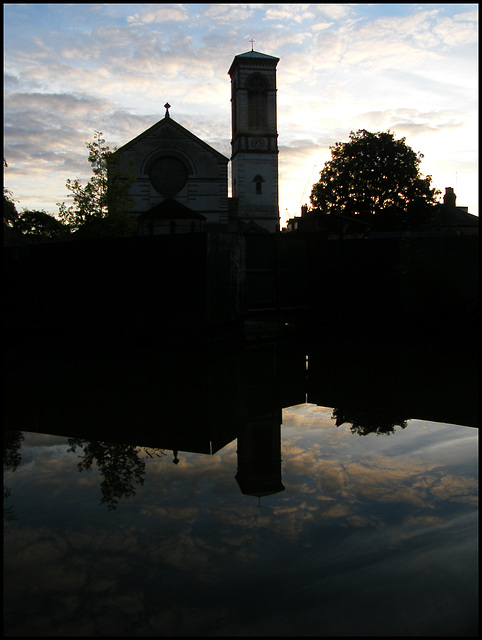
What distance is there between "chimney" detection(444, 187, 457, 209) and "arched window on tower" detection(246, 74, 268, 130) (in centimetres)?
2712

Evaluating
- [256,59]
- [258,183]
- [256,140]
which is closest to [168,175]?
[258,183]

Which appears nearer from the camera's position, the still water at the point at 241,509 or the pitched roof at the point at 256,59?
the still water at the point at 241,509

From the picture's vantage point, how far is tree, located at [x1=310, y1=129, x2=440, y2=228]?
45000mm

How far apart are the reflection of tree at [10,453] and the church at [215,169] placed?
21.7 meters

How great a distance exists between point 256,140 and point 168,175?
10.7m

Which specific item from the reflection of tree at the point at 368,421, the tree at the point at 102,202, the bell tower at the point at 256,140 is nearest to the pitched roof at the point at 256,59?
the bell tower at the point at 256,140

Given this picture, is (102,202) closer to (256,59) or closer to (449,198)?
(256,59)

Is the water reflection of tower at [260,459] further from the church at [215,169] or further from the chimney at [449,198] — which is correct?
the chimney at [449,198]

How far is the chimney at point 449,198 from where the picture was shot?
60938 millimetres

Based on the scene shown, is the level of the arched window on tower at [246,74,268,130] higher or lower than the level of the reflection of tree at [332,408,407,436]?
higher

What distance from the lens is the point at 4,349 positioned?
1327 cm

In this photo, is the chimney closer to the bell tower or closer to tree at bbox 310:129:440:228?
tree at bbox 310:129:440:228

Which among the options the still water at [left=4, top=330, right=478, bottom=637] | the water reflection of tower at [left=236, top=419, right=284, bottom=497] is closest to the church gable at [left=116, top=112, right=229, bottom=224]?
the still water at [left=4, top=330, right=478, bottom=637]

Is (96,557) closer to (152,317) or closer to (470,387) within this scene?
(470,387)
